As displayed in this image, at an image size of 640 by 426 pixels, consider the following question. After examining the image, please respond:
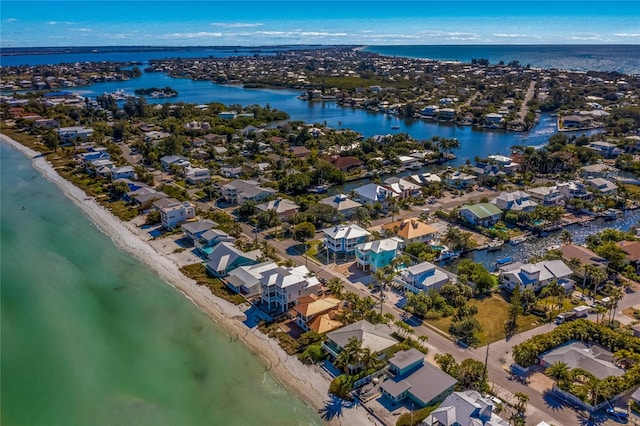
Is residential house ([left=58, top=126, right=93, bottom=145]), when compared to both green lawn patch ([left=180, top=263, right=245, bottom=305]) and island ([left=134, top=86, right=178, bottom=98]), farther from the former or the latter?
island ([left=134, top=86, right=178, bottom=98])

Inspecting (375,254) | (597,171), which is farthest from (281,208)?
(597,171)

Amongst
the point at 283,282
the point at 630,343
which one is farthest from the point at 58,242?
the point at 630,343

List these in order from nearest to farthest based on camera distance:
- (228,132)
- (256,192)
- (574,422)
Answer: (574,422)
(256,192)
(228,132)

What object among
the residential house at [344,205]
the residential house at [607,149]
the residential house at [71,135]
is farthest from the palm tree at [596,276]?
the residential house at [71,135]

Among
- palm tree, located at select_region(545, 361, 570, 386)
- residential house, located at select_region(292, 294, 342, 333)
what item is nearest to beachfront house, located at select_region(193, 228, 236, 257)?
residential house, located at select_region(292, 294, 342, 333)

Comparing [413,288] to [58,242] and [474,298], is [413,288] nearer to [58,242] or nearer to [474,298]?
[474,298]

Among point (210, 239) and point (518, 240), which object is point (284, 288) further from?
point (518, 240)
